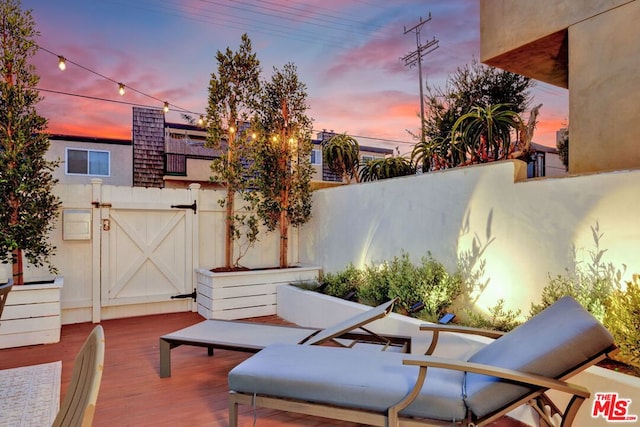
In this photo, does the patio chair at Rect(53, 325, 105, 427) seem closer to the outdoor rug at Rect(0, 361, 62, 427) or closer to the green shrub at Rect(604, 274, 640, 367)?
the outdoor rug at Rect(0, 361, 62, 427)

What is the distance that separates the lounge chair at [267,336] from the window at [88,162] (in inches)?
401

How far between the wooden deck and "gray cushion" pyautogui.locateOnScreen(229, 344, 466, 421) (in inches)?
23.7

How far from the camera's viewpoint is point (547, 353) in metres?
1.88

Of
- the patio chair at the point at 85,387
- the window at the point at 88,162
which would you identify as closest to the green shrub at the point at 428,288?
the patio chair at the point at 85,387

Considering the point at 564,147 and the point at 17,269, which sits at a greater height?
the point at 564,147

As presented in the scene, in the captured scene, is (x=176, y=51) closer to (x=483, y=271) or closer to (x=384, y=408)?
(x=483, y=271)

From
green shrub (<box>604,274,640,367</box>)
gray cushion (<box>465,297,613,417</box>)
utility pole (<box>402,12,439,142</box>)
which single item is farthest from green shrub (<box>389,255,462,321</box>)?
A: utility pole (<box>402,12,439,142</box>)

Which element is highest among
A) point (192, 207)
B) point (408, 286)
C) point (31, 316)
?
point (192, 207)

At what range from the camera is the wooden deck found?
2844 millimetres

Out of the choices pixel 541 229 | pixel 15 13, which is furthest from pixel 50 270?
pixel 541 229

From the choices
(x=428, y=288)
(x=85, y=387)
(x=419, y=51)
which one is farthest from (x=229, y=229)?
(x=419, y=51)

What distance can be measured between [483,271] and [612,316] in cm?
136

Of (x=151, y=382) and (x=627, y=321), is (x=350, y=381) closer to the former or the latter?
(x=627, y=321)

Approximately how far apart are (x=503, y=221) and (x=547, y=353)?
6.94ft
